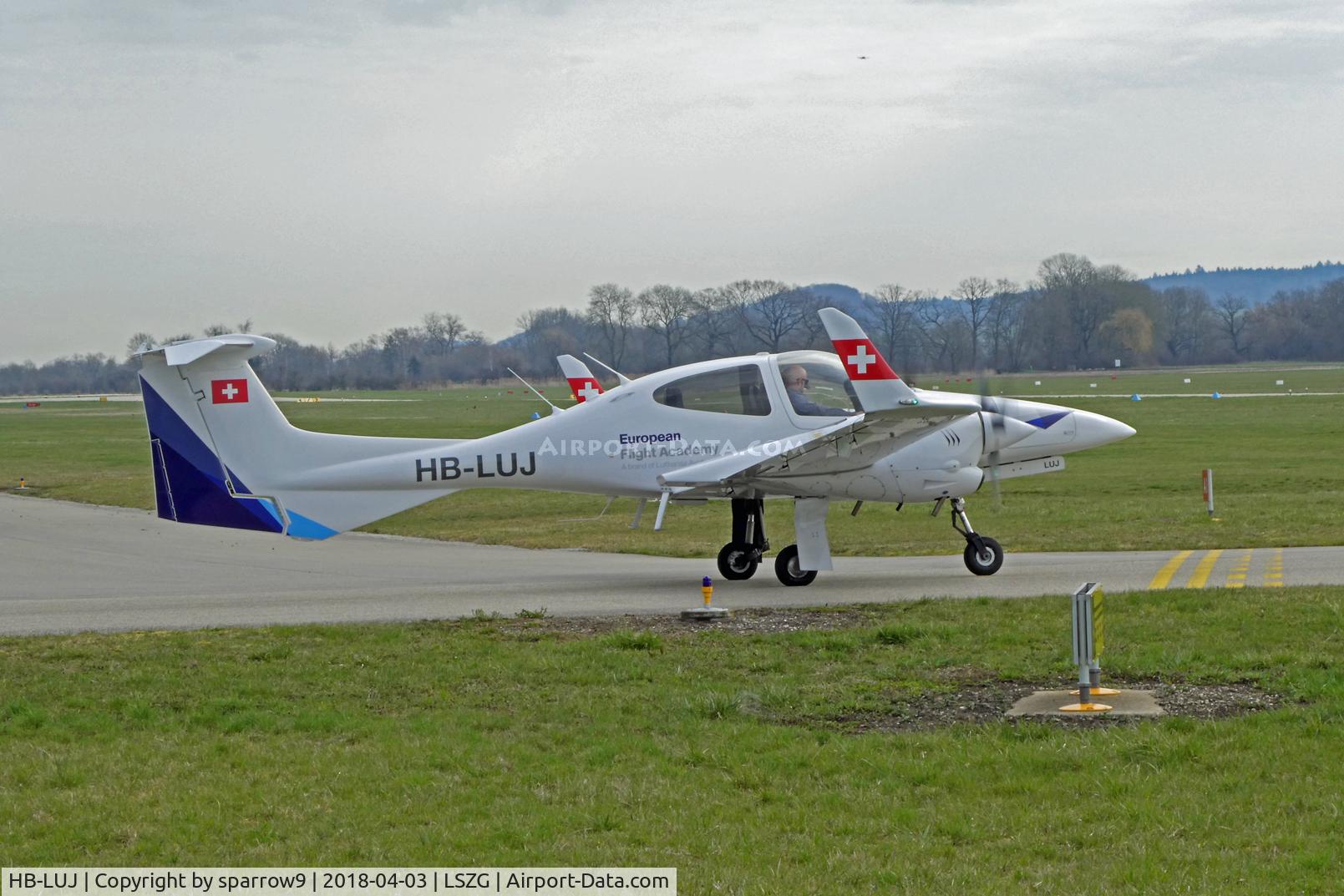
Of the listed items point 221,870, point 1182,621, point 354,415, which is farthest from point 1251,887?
point 354,415

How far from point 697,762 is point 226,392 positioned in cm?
1084

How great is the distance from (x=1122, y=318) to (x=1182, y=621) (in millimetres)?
8035

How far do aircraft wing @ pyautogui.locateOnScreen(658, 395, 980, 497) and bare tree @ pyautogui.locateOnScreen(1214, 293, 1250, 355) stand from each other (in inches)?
401

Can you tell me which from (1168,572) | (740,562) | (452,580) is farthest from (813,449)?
(452,580)

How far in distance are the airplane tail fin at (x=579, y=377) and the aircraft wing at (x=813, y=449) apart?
14.6 m

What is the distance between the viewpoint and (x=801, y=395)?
17312 millimetres

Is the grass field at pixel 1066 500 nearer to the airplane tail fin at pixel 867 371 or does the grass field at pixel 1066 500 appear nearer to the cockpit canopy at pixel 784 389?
the cockpit canopy at pixel 784 389

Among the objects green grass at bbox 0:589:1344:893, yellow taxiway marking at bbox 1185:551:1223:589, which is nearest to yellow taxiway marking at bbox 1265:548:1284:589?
yellow taxiway marking at bbox 1185:551:1223:589

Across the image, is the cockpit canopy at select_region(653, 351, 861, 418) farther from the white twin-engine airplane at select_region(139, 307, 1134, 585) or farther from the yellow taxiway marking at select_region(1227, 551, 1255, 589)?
the yellow taxiway marking at select_region(1227, 551, 1255, 589)

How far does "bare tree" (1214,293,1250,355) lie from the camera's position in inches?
987

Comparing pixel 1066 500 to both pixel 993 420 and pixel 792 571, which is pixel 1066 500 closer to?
pixel 993 420

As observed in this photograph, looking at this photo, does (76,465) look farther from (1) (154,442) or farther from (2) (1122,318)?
(2) (1122,318)

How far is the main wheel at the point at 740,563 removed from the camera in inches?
696

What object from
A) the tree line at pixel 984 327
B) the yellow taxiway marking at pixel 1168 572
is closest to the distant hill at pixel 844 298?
the tree line at pixel 984 327
